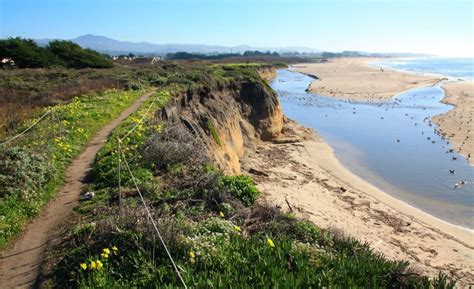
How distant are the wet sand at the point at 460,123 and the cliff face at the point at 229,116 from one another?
12365 millimetres

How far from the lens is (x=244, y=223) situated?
317 inches

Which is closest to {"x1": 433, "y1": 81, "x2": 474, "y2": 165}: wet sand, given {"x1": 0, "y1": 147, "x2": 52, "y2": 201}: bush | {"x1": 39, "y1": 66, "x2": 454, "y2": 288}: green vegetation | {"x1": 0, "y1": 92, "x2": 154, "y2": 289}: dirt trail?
{"x1": 39, "y1": 66, "x2": 454, "y2": 288}: green vegetation

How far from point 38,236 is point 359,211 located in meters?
12.2

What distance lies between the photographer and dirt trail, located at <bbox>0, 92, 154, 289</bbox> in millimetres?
6180

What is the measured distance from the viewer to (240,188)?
9.52 metres

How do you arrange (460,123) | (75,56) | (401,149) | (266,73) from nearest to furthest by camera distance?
(401,149), (460,123), (75,56), (266,73)

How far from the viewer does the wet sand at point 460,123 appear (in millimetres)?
26000

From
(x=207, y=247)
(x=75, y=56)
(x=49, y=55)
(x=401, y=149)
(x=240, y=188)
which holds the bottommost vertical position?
(x=401, y=149)

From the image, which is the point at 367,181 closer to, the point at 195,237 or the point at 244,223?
the point at 244,223

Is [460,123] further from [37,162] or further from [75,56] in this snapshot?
[75,56]

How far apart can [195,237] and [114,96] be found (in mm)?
16432

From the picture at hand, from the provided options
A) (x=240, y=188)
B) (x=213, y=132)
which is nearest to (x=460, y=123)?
(x=213, y=132)

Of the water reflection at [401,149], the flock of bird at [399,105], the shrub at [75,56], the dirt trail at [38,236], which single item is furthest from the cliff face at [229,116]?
the shrub at [75,56]

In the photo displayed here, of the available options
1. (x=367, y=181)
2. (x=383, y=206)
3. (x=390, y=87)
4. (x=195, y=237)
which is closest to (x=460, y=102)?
(x=390, y=87)
